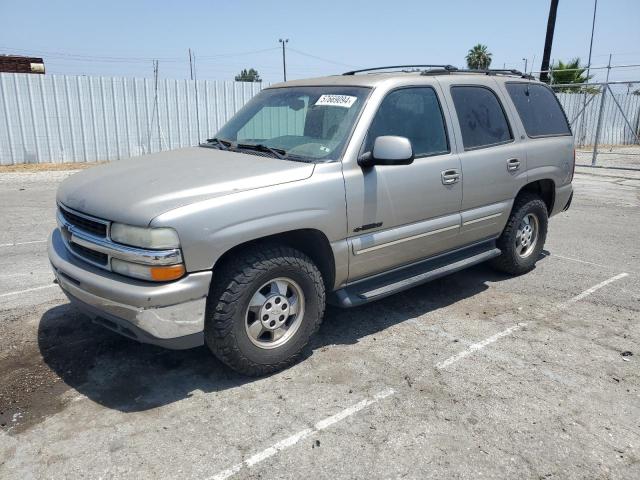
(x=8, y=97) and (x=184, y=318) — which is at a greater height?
(x=8, y=97)

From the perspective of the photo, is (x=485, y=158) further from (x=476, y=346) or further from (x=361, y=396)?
(x=361, y=396)

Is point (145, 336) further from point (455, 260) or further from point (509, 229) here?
point (509, 229)

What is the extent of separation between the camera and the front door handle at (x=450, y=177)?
4346 millimetres

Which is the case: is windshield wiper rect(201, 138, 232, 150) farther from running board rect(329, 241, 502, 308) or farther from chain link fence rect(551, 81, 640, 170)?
chain link fence rect(551, 81, 640, 170)

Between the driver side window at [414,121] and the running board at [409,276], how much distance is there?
980 millimetres

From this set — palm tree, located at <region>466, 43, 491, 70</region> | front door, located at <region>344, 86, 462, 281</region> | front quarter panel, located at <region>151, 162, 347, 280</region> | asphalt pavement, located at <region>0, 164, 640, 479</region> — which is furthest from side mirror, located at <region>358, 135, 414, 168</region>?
palm tree, located at <region>466, 43, 491, 70</region>

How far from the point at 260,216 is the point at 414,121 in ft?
5.65

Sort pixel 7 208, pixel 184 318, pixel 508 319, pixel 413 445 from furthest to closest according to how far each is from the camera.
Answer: pixel 7 208 → pixel 508 319 → pixel 184 318 → pixel 413 445

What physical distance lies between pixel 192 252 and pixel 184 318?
0.40 m

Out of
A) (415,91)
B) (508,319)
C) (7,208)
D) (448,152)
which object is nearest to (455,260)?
(508,319)

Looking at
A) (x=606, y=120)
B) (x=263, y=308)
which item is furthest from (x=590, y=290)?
(x=606, y=120)

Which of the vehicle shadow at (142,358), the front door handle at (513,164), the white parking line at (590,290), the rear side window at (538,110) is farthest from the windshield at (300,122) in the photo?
the white parking line at (590,290)

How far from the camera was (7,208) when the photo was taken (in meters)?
9.01

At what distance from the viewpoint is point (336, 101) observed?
162 inches
